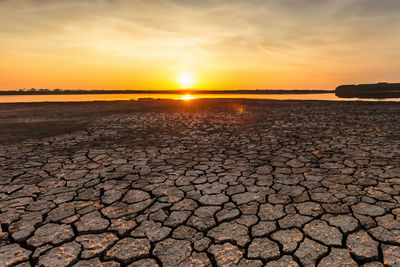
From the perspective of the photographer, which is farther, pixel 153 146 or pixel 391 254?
pixel 153 146

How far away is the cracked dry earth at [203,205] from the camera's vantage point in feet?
6.37

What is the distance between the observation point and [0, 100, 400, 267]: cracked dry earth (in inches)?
76.5

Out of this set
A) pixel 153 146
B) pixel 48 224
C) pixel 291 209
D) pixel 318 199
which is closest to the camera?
pixel 48 224

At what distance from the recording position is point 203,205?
8.87 feet

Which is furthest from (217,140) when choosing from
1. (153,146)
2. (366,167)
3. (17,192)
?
(17,192)

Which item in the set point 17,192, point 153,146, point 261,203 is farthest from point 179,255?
point 153,146

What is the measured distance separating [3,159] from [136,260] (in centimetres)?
401

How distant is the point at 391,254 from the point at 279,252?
827mm

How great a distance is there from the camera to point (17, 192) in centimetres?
308

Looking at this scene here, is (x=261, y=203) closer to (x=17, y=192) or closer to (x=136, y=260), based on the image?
Answer: (x=136, y=260)

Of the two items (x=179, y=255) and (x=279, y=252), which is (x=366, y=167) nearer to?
(x=279, y=252)

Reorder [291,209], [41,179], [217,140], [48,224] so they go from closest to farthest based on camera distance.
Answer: [48,224] < [291,209] < [41,179] < [217,140]

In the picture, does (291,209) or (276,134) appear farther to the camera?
(276,134)

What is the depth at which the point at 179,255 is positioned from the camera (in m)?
1.93
